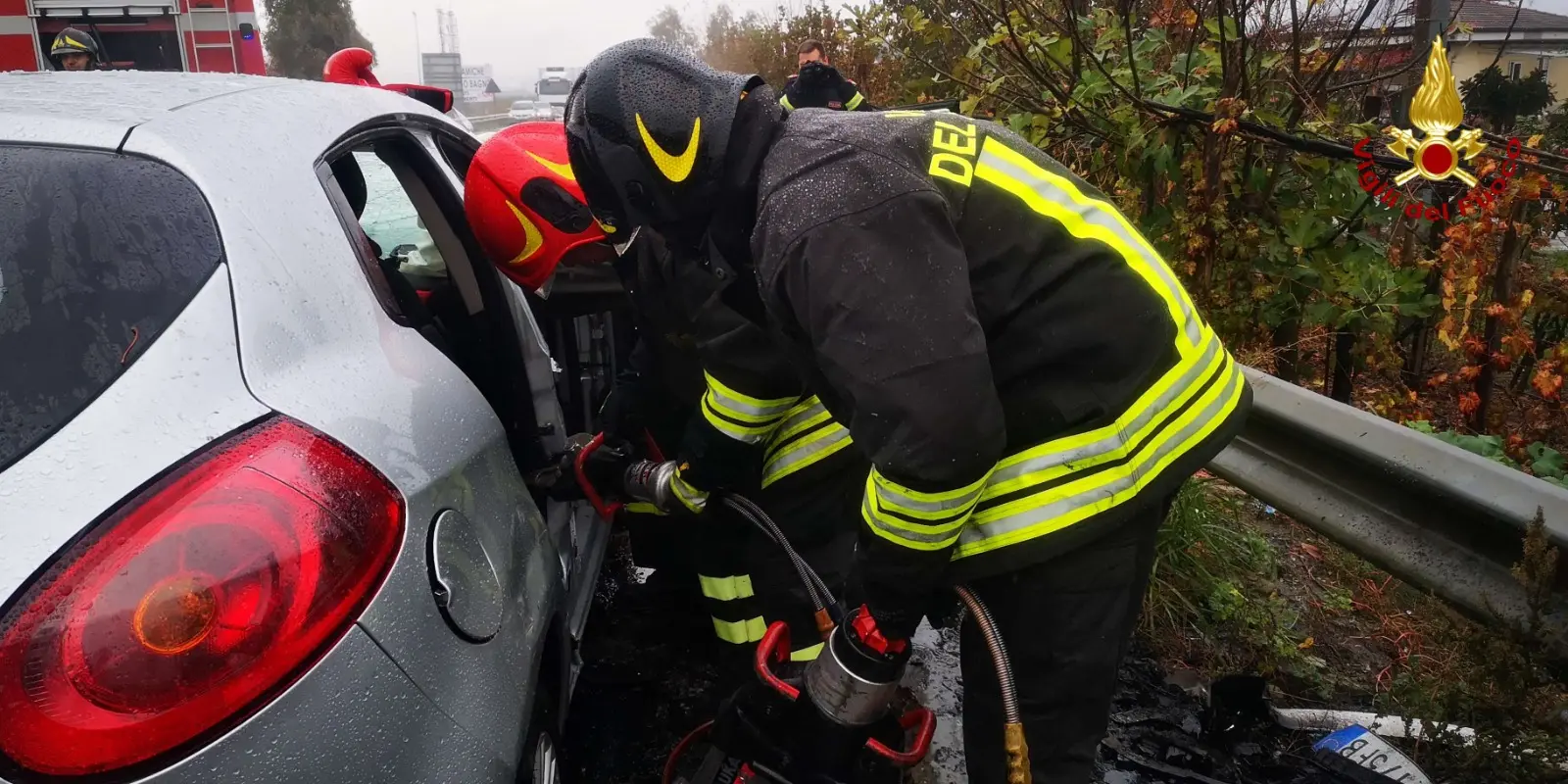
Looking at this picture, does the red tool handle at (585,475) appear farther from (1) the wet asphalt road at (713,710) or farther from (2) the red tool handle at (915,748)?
(2) the red tool handle at (915,748)

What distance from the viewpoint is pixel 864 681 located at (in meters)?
1.82

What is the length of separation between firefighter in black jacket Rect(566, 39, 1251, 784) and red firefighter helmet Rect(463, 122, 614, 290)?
2.01ft

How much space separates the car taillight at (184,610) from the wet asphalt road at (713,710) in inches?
56.6

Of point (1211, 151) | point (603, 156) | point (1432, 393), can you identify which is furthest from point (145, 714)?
point (1432, 393)

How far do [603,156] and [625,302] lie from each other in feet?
3.61

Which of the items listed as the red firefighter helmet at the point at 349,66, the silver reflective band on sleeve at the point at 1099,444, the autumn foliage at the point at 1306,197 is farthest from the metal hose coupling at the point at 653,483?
the autumn foliage at the point at 1306,197

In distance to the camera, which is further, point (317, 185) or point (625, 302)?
point (625, 302)

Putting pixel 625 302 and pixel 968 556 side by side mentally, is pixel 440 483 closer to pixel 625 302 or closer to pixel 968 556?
pixel 968 556


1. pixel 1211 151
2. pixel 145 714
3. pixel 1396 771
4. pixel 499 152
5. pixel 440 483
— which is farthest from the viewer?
pixel 1211 151

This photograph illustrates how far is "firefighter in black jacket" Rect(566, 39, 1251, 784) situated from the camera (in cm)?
142

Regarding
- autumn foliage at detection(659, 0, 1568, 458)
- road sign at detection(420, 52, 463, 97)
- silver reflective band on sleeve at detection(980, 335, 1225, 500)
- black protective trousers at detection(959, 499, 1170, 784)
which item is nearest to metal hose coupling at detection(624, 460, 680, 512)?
black protective trousers at detection(959, 499, 1170, 784)

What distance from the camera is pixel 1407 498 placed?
87.1 inches

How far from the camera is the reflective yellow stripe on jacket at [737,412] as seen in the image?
2.14m

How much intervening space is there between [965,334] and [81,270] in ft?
3.73
